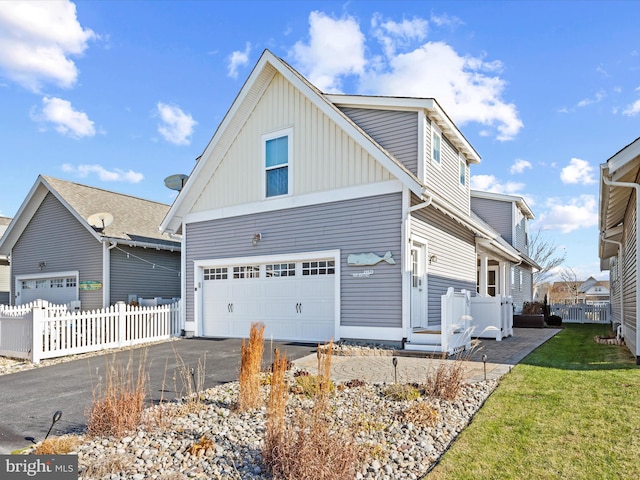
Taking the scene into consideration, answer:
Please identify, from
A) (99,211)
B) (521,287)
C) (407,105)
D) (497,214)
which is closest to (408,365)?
(407,105)

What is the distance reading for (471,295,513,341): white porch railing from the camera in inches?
496

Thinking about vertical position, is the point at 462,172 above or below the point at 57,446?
above

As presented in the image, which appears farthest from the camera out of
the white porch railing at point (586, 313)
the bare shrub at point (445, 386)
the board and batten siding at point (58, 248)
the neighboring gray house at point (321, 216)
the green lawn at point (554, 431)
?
the white porch railing at point (586, 313)

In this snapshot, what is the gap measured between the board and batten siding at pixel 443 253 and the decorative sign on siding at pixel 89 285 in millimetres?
11666

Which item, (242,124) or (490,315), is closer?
(490,315)

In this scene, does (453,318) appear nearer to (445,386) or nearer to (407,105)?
(445,386)

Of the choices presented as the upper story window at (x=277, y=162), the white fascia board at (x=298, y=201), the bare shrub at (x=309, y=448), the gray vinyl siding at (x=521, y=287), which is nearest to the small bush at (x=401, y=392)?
the bare shrub at (x=309, y=448)

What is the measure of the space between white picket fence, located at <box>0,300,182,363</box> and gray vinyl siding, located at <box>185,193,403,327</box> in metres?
3.36

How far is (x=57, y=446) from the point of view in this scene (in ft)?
13.4

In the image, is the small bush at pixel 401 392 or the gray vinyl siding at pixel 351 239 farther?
A: the gray vinyl siding at pixel 351 239

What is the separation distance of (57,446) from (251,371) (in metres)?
2.02

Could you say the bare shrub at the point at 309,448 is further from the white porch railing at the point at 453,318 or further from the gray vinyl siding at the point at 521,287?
the gray vinyl siding at the point at 521,287

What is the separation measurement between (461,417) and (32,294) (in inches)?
751

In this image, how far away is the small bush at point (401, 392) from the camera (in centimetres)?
569
